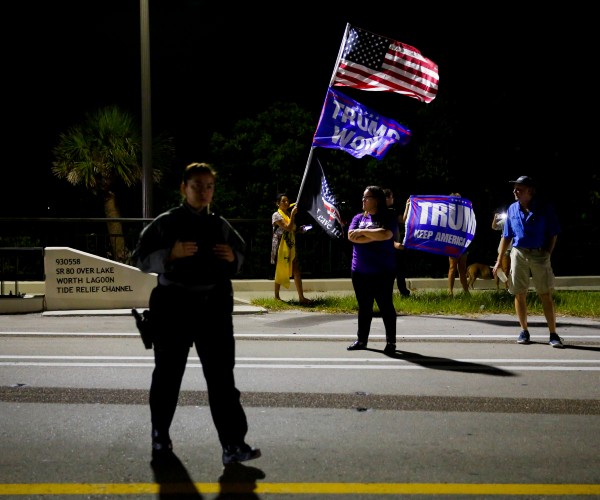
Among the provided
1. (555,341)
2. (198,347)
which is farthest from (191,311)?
(555,341)

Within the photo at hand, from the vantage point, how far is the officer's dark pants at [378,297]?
809cm

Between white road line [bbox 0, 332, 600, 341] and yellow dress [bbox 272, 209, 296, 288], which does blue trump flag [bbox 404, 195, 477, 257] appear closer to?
white road line [bbox 0, 332, 600, 341]

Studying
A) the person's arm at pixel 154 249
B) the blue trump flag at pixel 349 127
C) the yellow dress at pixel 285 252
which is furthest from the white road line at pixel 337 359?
the yellow dress at pixel 285 252

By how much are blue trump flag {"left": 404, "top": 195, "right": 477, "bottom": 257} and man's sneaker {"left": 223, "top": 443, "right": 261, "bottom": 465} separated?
6.81m

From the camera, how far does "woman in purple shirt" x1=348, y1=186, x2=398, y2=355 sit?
26.5 feet

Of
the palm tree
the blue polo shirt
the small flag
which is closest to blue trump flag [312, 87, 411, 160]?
the small flag

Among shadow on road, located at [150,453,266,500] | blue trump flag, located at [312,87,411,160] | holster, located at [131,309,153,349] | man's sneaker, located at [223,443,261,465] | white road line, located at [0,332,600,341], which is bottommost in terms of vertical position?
white road line, located at [0,332,600,341]

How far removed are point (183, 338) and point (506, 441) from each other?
208 cm

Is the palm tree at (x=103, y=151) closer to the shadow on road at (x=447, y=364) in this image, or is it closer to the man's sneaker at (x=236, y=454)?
the shadow on road at (x=447, y=364)

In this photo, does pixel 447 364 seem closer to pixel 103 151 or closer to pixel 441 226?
pixel 441 226

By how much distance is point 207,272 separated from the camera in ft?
14.4

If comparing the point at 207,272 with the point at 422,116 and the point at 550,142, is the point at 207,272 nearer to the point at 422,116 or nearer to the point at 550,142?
the point at 422,116

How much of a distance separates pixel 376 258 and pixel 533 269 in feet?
5.62

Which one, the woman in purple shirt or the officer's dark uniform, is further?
the woman in purple shirt
